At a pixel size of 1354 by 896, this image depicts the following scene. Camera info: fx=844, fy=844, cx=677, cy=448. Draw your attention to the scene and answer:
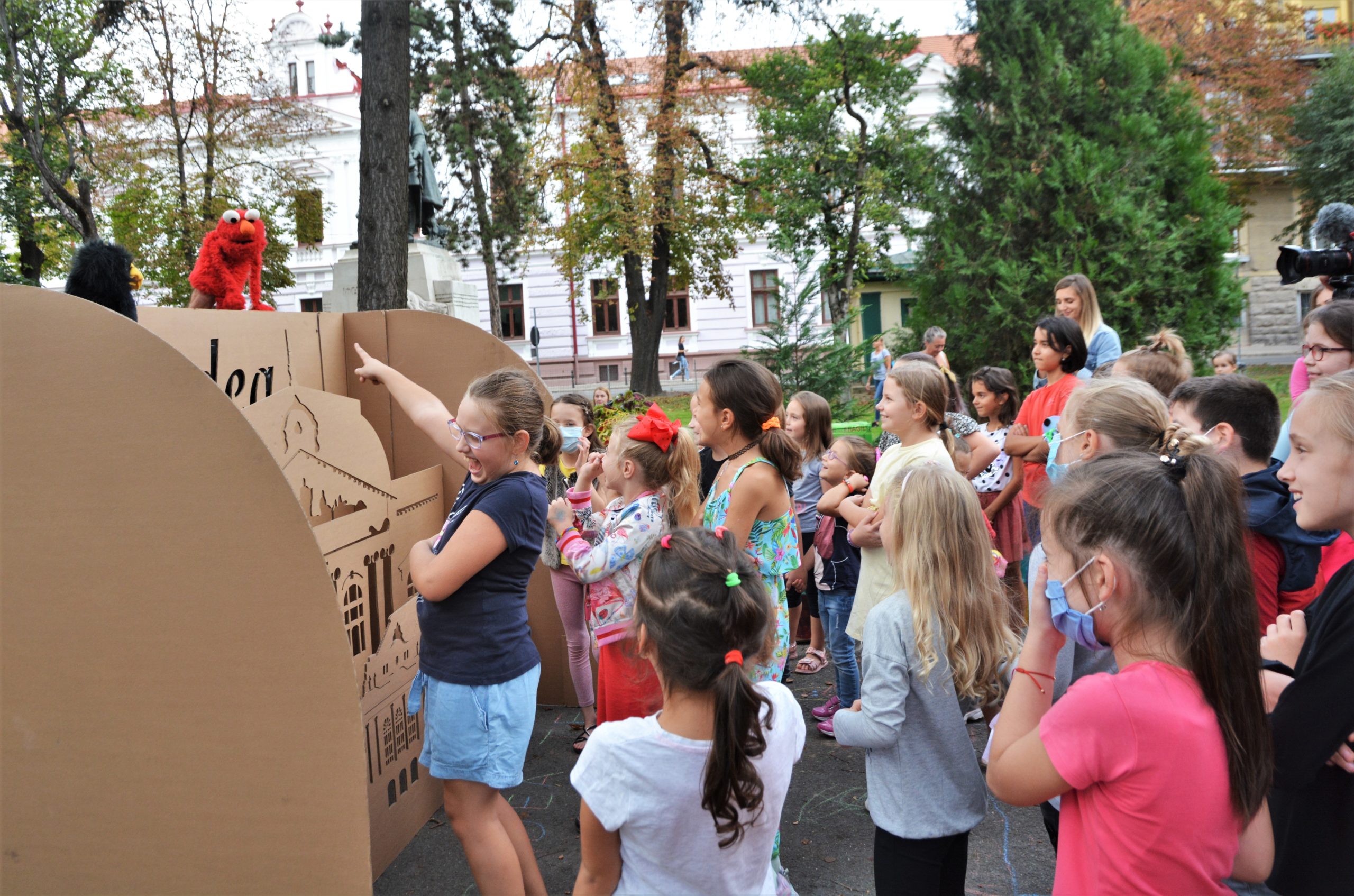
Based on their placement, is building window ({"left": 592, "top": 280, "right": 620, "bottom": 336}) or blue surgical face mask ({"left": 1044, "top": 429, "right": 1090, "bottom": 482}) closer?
blue surgical face mask ({"left": 1044, "top": 429, "right": 1090, "bottom": 482})

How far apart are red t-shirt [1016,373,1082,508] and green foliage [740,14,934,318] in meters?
15.7

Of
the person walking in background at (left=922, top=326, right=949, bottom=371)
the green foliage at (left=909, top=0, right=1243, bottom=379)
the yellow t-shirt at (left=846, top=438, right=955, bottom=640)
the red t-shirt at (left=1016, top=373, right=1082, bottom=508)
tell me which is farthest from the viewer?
the green foliage at (left=909, top=0, right=1243, bottom=379)

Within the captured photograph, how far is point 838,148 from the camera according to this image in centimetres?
2033

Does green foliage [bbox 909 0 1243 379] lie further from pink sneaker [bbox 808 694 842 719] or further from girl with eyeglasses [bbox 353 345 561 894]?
girl with eyeglasses [bbox 353 345 561 894]

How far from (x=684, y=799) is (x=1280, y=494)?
1.84 meters

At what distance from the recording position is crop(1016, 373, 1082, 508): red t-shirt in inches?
163

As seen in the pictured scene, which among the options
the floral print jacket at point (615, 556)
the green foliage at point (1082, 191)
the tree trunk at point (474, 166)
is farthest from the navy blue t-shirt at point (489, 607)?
the tree trunk at point (474, 166)

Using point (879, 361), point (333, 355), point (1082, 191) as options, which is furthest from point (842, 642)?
point (1082, 191)

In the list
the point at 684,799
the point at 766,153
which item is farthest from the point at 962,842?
the point at 766,153

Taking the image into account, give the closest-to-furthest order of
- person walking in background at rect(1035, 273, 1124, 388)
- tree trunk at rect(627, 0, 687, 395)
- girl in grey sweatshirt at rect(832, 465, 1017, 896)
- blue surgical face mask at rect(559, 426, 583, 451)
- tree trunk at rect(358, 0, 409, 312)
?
girl in grey sweatshirt at rect(832, 465, 1017, 896), blue surgical face mask at rect(559, 426, 583, 451), person walking in background at rect(1035, 273, 1124, 388), tree trunk at rect(358, 0, 409, 312), tree trunk at rect(627, 0, 687, 395)

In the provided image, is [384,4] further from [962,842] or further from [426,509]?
[962,842]

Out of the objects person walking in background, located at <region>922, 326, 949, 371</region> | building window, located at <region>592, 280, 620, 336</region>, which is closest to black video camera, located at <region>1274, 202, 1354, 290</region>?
person walking in background, located at <region>922, 326, 949, 371</region>

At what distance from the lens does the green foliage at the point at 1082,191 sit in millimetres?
8898

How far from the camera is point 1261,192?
25.2 m
